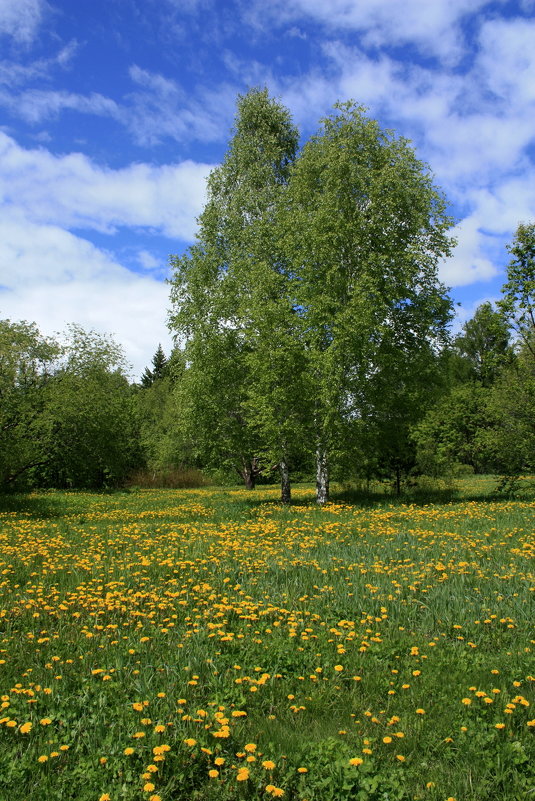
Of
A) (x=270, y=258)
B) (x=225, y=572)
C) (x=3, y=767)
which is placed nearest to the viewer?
(x=3, y=767)

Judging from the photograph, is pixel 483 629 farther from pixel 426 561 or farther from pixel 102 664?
pixel 102 664

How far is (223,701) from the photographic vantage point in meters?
4.28

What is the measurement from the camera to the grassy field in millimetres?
3418

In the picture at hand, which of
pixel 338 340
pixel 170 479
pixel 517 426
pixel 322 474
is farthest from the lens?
pixel 170 479

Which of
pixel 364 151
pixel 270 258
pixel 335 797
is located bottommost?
pixel 335 797

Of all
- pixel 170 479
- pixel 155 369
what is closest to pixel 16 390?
pixel 170 479

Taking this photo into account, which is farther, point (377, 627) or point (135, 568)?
point (135, 568)

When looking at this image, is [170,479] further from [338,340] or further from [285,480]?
[338,340]

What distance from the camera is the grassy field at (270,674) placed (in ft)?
11.2

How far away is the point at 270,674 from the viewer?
4.79 m

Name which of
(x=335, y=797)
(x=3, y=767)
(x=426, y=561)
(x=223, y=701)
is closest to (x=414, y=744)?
(x=335, y=797)

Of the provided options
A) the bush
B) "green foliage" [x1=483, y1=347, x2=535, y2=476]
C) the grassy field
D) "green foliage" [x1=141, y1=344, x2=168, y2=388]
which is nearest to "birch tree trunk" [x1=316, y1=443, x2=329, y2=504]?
"green foliage" [x1=483, y1=347, x2=535, y2=476]

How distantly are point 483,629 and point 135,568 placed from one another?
511cm

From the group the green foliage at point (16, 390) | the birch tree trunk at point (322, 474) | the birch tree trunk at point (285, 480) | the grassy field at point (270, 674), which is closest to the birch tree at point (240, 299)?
the birch tree trunk at point (285, 480)
